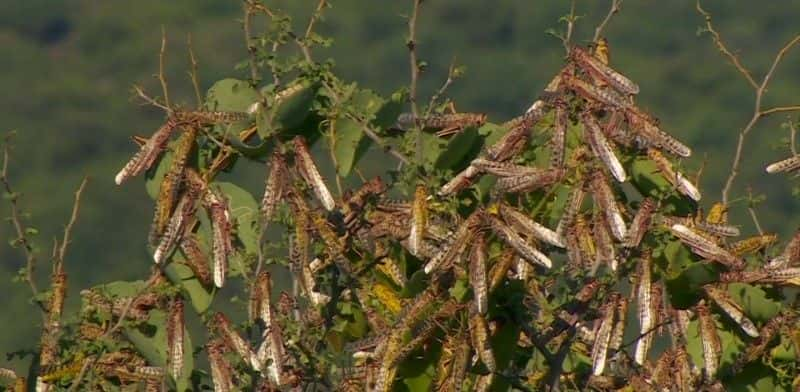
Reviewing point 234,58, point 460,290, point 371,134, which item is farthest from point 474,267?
point 234,58

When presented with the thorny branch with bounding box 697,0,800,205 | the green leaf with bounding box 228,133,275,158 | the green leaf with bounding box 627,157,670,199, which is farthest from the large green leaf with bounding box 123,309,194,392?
the thorny branch with bounding box 697,0,800,205

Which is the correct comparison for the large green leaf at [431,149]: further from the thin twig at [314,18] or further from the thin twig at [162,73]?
the thin twig at [162,73]

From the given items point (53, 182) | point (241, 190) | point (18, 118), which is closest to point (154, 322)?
point (241, 190)

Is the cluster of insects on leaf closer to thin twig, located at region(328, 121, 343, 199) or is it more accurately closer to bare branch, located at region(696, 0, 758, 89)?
thin twig, located at region(328, 121, 343, 199)

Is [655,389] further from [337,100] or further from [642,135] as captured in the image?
[337,100]

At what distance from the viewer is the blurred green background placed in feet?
117

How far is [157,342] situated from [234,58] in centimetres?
2892

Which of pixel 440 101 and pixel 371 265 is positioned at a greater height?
pixel 440 101

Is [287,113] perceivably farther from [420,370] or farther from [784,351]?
Result: [784,351]

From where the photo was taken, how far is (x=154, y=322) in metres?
4.43

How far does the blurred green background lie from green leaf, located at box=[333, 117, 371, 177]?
25.5 m

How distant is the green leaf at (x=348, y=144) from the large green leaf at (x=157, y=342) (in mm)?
545

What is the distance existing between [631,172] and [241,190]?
936 millimetres

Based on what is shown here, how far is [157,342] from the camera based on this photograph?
4402mm
